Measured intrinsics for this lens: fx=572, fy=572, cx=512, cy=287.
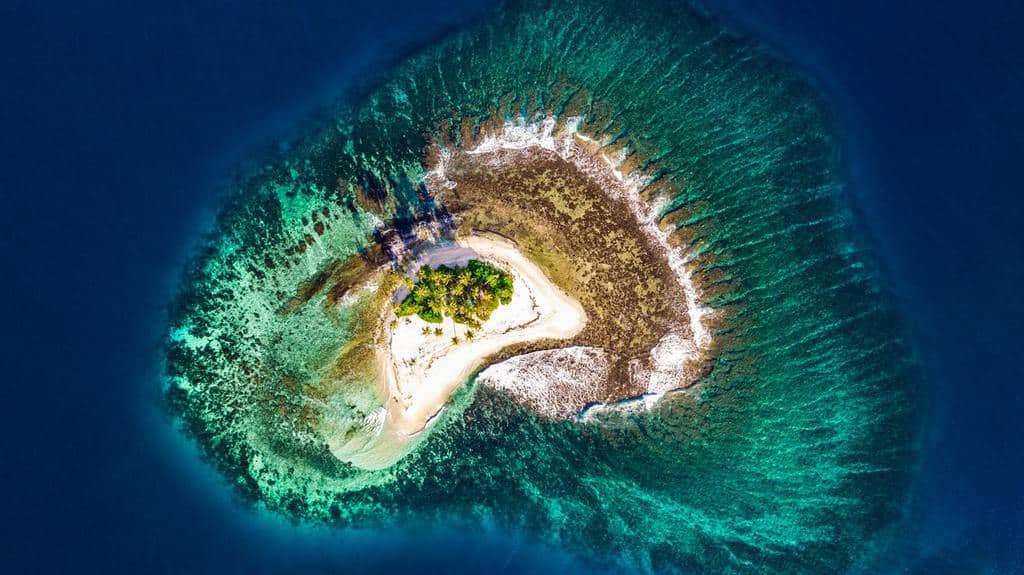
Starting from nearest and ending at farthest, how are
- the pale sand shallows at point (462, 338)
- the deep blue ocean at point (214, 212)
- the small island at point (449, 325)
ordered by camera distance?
the deep blue ocean at point (214, 212), the small island at point (449, 325), the pale sand shallows at point (462, 338)

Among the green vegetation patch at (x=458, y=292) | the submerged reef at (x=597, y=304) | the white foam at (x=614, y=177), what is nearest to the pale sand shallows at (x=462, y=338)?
the submerged reef at (x=597, y=304)

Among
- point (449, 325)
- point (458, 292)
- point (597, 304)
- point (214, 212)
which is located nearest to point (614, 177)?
point (597, 304)

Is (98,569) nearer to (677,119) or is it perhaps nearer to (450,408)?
(450,408)

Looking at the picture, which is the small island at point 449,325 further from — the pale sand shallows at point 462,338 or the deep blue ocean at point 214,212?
the deep blue ocean at point 214,212

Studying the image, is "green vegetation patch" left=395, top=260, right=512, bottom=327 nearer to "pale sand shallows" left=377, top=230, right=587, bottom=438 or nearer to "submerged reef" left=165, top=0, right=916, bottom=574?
"pale sand shallows" left=377, top=230, right=587, bottom=438

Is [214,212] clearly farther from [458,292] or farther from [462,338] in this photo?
[462,338]
